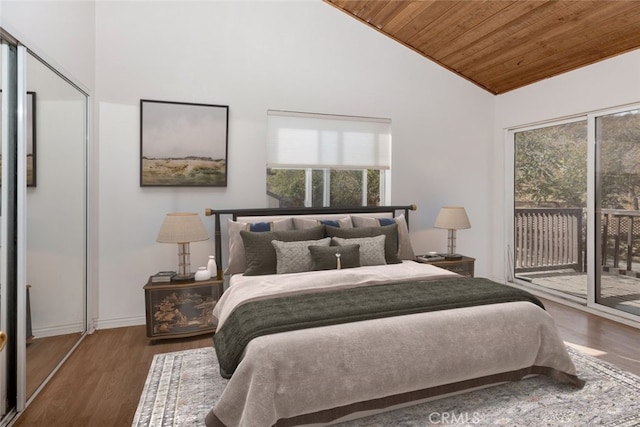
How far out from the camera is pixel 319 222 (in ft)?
11.5

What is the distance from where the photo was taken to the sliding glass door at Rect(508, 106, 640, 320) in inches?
138

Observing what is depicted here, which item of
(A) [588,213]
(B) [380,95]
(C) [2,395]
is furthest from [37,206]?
(A) [588,213]

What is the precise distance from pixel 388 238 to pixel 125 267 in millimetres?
2474

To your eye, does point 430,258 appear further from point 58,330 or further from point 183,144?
point 58,330

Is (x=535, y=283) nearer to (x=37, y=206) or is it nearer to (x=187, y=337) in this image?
(x=187, y=337)

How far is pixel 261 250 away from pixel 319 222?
0.69 meters

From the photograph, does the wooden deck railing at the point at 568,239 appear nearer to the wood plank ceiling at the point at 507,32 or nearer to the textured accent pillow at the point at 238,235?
the wood plank ceiling at the point at 507,32

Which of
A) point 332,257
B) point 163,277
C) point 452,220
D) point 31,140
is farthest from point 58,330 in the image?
point 452,220

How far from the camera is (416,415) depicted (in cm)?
207

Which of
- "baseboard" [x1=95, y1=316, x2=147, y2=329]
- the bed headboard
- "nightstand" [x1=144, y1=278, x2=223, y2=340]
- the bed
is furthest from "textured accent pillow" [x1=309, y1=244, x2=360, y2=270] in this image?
"baseboard" [x1=95, y1=316, x2=147, y2=329]

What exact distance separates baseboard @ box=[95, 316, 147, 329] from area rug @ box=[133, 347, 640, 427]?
43.5 inches

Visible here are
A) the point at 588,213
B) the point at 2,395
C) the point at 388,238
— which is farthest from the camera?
the point at 588,213

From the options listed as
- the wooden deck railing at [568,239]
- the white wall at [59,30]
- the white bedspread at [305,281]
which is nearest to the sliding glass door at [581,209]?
the wooden deck railing at [568,239]

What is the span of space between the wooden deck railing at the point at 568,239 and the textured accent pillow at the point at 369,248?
235 centimetres
